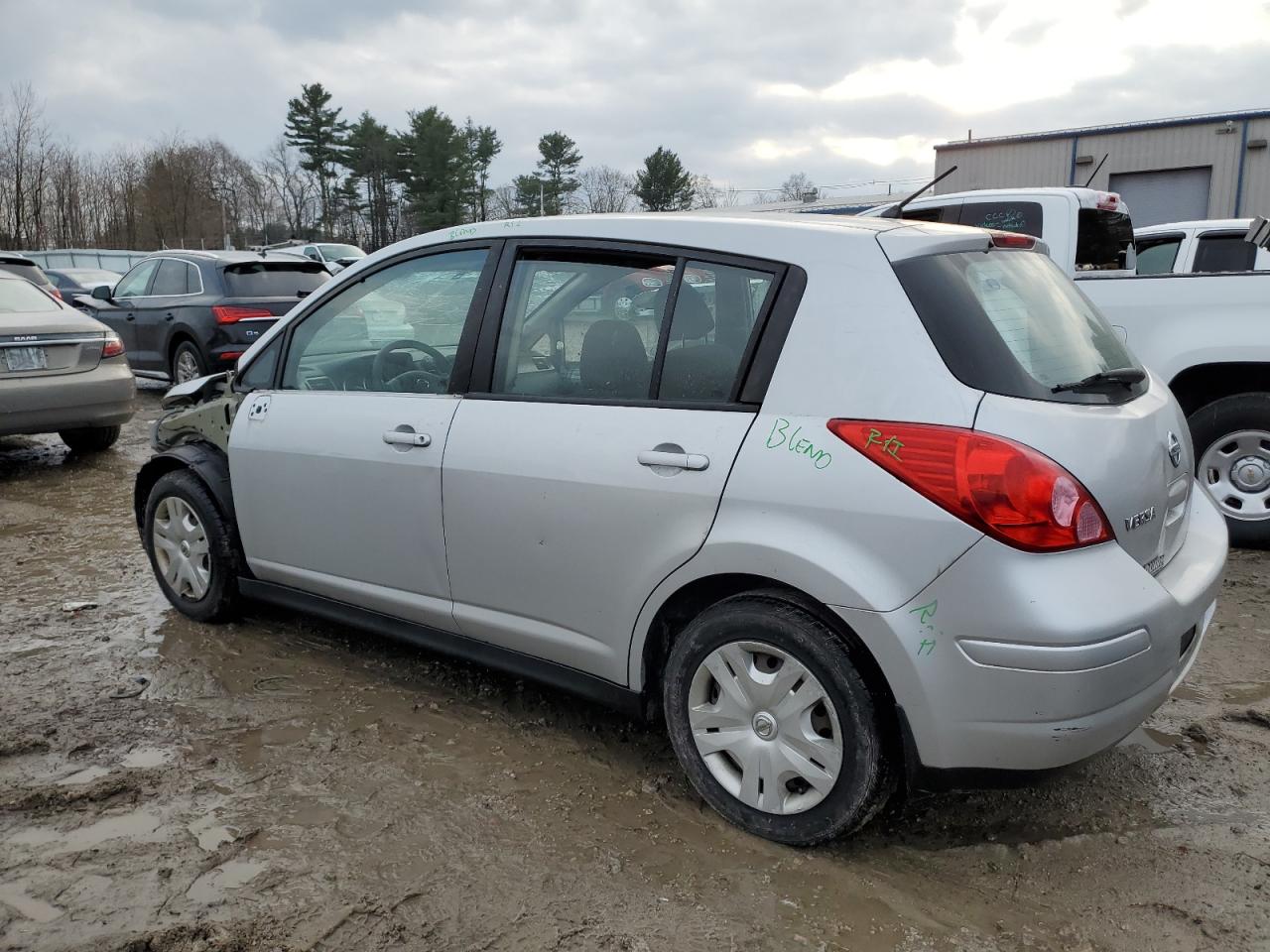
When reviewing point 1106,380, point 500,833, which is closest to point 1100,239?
point 1106,380

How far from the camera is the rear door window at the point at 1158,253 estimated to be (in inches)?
322

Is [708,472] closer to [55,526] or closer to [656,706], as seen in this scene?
[656,706]

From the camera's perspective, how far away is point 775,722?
8.73 ft

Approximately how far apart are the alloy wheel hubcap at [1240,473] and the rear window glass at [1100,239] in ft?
4.77

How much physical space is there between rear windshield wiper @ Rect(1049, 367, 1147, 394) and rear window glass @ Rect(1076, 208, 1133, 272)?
12.7 feet

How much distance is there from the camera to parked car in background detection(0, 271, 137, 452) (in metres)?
7.53

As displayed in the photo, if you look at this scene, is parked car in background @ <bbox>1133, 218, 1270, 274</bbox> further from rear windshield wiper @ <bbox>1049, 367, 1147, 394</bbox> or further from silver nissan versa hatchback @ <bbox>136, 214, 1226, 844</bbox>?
rear windshield wiper @ <bbox>1049, 367, 1147, 394</bbox>

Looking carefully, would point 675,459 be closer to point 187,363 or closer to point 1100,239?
point 1100,239

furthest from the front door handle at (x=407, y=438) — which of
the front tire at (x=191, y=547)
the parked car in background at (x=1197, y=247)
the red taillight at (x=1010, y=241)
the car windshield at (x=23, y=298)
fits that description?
the parked car in background at (x=1197, y=247)

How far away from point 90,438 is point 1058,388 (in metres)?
8.52

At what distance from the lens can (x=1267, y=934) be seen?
2.39m

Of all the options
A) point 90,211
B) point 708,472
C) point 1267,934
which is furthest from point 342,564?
point 90,211

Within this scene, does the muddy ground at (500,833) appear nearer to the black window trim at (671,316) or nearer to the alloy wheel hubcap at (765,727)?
the alloy wheel hubcap at (765,727)

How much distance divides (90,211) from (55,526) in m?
58.9
